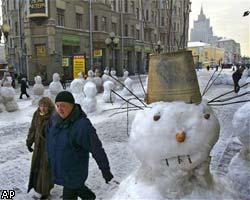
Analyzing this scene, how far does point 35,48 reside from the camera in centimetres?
3158

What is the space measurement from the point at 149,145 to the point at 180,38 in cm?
168

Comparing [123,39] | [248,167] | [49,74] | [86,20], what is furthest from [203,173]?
[123,39]

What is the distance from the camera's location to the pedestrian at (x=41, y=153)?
476cm

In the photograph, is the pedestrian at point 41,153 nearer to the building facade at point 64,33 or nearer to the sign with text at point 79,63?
the sign with text at point 79,63

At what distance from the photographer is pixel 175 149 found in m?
3.02

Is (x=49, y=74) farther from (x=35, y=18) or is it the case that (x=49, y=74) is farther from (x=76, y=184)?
(x=76, y=184)

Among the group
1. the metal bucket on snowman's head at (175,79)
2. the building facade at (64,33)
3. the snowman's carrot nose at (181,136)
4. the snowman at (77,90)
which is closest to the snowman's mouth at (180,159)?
the snowman's carrot nose at (181,136)

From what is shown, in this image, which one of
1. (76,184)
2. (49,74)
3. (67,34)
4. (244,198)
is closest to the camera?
(76,184)

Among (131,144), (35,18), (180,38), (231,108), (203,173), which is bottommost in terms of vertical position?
(231,108)

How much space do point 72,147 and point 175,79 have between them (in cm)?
124

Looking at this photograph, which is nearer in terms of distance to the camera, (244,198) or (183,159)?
(183,159)

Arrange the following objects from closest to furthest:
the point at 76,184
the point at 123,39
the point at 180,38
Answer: the point at 76,184, the point at 180,38, the point at 123,39

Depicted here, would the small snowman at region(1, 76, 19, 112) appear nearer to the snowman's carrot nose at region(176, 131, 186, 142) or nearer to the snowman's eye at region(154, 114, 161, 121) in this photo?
the snowman's eye at region(154, 114, 161, 121)

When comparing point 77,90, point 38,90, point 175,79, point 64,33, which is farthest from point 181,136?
point 64,33
